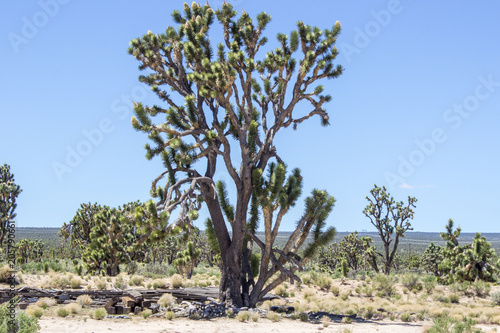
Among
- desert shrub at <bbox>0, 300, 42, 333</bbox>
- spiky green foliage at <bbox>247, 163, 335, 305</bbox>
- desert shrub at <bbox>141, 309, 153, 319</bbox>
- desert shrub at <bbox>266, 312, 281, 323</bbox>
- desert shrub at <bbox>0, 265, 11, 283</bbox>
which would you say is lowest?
desert shrub at <bbox>266, 312, 281, 323</bbox>

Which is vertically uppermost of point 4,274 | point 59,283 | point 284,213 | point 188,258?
point 284,213

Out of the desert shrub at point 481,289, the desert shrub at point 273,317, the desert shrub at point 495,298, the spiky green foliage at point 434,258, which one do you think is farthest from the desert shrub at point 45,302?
the spiky green foliage at point 434,258

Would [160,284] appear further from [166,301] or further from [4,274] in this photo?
[166,301]

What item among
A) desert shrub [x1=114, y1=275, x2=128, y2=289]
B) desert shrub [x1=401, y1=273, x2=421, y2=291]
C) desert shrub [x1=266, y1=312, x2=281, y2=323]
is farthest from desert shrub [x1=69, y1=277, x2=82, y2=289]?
Result: desert shrub [x1=401, y1=273, x2=421, y2=291]

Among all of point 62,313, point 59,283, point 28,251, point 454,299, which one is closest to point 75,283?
point 59,283

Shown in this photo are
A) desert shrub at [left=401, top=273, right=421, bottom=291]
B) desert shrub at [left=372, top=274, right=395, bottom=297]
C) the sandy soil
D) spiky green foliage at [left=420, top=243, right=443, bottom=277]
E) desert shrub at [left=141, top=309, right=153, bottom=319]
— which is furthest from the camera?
spiky green foliage at [left=420, top=243, right=443, bottom=277]

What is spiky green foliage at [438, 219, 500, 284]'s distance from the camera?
25.0m

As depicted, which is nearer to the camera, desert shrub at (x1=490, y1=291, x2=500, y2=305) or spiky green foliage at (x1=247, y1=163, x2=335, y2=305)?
spiky green foliage at (x1=247, y1=163, x2=335, y2=305)

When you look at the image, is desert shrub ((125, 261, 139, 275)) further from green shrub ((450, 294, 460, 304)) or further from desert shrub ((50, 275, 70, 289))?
green shrub ((450, 294, 460, 304))

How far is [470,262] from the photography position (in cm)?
2545

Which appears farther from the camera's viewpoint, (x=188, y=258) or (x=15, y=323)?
(x=188, y=258)

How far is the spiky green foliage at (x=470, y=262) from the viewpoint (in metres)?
25.0

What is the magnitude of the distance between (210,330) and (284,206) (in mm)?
4392

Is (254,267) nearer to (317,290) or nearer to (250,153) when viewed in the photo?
(250,153)
